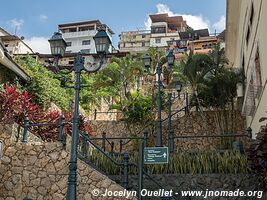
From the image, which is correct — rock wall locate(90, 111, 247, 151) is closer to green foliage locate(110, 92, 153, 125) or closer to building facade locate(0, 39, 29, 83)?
green foliage locate(110, 92, 153, 125)

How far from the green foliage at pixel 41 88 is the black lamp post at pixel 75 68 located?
33.4 ft

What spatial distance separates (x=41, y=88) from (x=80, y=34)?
181 feet

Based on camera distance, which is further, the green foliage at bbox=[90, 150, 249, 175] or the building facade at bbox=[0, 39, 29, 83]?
the building facade at bbox=[0, 39, 29, 83]

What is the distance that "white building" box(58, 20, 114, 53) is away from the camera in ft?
234

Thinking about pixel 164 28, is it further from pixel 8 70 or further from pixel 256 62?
pixel 256 62

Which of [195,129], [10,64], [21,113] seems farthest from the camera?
[195,129]

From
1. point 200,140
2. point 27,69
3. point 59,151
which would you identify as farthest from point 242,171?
point 27,69

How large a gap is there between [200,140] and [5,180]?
35.2 ft

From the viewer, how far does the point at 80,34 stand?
7219 cm

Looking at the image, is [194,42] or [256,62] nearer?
[256,62]

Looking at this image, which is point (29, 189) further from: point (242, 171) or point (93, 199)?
point (242, 171)

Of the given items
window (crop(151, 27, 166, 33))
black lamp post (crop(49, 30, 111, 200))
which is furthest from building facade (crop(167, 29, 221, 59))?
black lamp post (crop(49, 30, 111, 200))

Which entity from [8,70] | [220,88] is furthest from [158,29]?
[8,70]

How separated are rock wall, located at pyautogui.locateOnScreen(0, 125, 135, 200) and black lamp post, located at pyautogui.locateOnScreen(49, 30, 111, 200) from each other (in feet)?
7.85
